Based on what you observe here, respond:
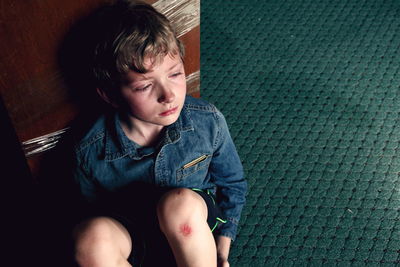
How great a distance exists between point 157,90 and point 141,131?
132 mm

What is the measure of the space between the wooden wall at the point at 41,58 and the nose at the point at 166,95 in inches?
5.6

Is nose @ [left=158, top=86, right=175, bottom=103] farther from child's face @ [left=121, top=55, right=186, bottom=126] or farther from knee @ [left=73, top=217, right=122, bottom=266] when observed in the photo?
knee @ [left=73, top=217, right=122, bottom=266]

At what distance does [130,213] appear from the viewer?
856 mm

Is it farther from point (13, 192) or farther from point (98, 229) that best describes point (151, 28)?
point (13, 192)

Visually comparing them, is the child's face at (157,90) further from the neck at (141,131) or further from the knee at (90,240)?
the knee at (90,240)

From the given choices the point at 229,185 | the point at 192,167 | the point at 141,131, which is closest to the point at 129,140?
the point at 141,131

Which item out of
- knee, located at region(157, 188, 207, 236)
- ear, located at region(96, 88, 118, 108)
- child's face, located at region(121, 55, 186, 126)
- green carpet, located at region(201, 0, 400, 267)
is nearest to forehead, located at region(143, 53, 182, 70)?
child's face, located at region(121, 55, 186, 126)

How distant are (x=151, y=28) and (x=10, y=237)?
0.61 meters

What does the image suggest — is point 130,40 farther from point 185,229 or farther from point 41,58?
point 185,229

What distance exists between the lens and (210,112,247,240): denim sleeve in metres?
0.92

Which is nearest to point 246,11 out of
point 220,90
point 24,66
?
point 220,90

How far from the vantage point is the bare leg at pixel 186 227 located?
29.3 inches

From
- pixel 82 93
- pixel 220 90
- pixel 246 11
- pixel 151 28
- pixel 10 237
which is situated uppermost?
pixel 151 28

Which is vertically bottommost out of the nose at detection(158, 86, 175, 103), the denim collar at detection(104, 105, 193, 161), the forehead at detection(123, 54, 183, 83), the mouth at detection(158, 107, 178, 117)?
the denim collar at detection(104, 105, 193, 161)
